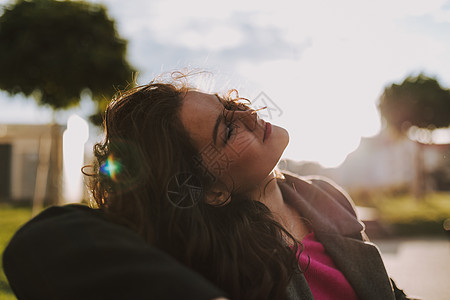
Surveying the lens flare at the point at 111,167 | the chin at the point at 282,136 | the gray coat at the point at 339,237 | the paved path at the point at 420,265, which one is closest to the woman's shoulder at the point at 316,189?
the gray coat at the point at 339,237

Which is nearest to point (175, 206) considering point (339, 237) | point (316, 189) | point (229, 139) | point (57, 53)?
point (229, 139)

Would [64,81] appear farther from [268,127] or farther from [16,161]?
[16,161]

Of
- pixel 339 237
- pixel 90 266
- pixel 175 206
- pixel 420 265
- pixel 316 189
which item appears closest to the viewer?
pixel 90 266

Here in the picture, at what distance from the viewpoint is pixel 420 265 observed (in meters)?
5.45

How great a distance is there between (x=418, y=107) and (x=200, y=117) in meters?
13.9

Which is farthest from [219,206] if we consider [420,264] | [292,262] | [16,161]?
[16,161]

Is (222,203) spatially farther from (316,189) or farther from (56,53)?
(56,53)

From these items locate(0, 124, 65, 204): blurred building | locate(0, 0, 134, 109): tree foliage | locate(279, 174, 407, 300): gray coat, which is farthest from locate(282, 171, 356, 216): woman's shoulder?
locate(0, 124, 65, 204): blurred building

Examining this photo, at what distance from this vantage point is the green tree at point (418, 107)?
13430 mm

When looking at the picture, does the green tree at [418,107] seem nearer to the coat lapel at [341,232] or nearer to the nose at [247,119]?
the coat lapel at [341,232]

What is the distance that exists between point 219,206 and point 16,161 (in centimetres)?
2259

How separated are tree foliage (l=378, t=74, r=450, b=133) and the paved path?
724cm

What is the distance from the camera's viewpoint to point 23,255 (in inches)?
37.9

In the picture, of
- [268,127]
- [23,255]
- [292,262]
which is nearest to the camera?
[23,255]
